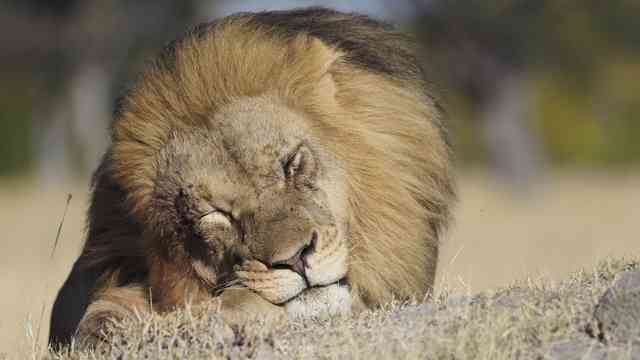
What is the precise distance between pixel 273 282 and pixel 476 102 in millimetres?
23976

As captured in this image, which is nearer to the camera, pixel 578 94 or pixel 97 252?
pixel 97 252

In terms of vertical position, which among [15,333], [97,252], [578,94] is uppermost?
[97,252]

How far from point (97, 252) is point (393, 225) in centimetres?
106

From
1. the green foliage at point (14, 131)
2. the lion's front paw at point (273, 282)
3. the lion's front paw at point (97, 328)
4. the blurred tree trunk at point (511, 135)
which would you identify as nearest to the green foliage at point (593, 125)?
the blurred tree trunk at point (511, 135)

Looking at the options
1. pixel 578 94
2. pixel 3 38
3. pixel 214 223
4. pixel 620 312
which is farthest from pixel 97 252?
pixel 578 94

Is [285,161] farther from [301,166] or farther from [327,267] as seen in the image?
[327,267]

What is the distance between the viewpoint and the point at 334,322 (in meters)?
4.32

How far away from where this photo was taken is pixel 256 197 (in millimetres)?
4574

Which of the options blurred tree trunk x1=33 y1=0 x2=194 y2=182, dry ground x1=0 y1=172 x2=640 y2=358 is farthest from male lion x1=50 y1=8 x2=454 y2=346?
blurred tree trunk x1=33 y1=0 x2=194 y2=182

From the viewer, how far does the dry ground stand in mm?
9133

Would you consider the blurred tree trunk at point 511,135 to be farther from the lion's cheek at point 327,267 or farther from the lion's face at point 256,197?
the lion's cheek at point 327,267

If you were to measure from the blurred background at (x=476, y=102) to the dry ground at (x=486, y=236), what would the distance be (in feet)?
0.25

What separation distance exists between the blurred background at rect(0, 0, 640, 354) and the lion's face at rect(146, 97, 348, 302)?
10603 mm

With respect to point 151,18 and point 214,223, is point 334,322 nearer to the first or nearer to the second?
point 214,223
